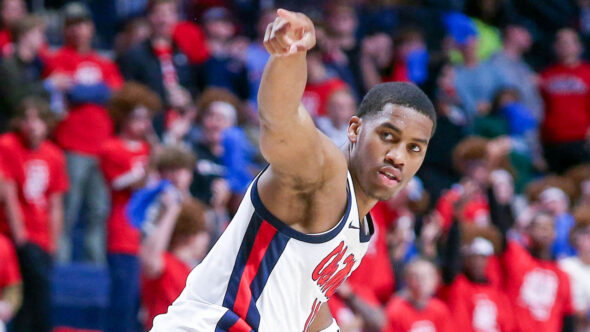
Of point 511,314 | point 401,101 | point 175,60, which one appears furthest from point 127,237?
point 401,101

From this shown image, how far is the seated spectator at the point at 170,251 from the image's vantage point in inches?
228

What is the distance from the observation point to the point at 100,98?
7762 millimetres

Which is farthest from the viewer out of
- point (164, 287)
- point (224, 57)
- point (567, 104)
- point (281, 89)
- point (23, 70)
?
point (567, 104)

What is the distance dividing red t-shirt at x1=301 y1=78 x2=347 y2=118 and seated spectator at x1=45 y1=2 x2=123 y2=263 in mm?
1778

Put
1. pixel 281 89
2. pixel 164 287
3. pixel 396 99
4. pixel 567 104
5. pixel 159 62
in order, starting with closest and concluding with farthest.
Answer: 1. pixel 281 89
2. pixel 396 99
3. pixel 164 287
4. pixel 159 62
5. pixel 567 104

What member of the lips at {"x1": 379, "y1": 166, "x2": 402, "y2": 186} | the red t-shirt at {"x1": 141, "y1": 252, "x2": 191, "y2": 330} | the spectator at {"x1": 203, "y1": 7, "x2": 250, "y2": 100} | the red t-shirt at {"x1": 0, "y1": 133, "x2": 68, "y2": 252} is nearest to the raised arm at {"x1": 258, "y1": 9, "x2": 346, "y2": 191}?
the lips at {"x1": 379, "y1": 166, "x2": 402, "y2": 186}

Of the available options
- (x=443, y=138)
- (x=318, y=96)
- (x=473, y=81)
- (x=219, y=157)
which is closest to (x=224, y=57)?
(x=318, y=96)

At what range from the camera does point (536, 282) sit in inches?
322

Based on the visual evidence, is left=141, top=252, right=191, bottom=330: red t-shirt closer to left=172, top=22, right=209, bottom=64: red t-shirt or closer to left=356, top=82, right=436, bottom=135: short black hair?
left=356, top=82, right=436, bottom=135: short black hair

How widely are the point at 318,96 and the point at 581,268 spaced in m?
2.77

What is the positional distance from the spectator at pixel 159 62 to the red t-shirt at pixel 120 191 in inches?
40.8

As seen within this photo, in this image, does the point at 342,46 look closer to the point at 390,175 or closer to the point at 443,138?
the point at 443,138

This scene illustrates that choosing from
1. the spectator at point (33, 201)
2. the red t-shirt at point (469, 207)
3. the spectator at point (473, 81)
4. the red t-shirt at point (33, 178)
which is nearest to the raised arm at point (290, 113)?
the spectator at point (33, 201)

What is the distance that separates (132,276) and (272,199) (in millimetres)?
3897
